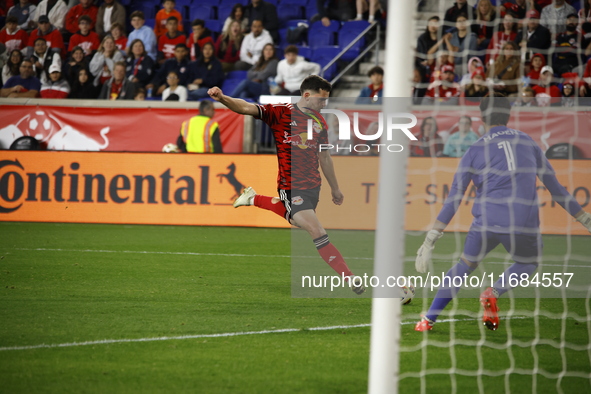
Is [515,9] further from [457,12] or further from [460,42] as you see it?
[460,42]

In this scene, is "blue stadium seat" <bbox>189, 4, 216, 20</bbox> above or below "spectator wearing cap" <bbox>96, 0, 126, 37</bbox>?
above

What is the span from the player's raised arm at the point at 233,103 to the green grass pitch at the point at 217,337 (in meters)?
1.64

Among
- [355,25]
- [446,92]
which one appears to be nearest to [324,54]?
[355,25]

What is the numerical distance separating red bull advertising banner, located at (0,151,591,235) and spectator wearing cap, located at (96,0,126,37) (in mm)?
5949

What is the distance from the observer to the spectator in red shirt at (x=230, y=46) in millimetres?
16219

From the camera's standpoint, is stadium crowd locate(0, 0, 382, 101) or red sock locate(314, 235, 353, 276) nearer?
red sock locate(314, 235, 353, 276)

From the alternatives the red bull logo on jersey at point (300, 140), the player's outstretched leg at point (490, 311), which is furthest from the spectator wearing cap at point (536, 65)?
the player's outstretched leg at point (490, 311)

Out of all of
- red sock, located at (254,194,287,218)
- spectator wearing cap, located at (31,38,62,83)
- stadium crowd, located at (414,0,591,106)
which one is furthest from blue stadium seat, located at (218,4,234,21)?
red sock, located at (254,194,287,218)

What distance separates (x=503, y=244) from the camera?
520 centimetres

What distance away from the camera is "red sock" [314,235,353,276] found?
6402 millimetres

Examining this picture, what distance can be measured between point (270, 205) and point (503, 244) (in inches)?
95.9

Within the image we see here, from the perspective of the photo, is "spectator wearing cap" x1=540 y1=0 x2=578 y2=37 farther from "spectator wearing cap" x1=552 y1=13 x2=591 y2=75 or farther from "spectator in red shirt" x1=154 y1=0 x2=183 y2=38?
"spectator in red shirt" x1=154 y1=0 x2=183 y2=38

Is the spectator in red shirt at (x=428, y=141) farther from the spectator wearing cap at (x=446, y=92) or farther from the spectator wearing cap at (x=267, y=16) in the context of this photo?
the spectator wearing cap at (x=267, y=16)

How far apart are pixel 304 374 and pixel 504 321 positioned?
228 centimetres
